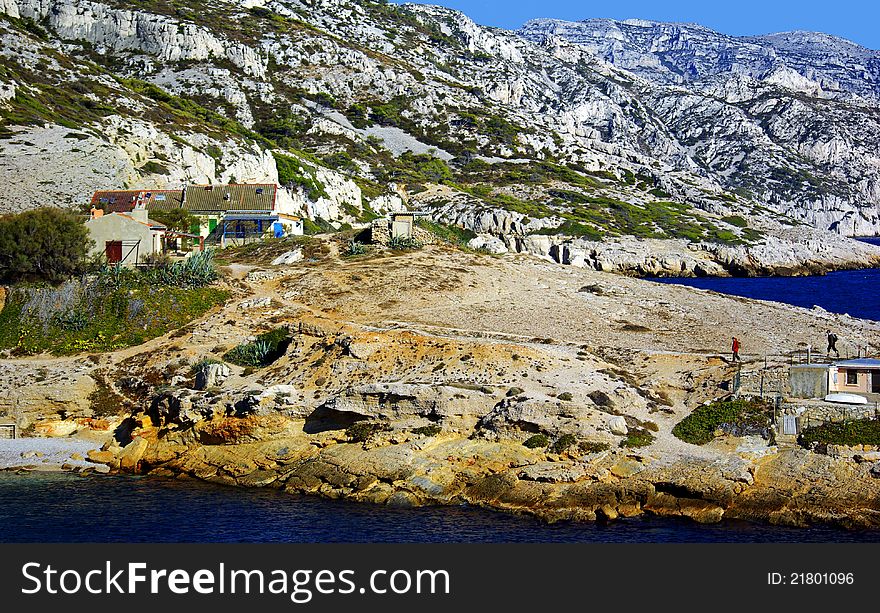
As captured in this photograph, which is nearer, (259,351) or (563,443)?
(563,443)

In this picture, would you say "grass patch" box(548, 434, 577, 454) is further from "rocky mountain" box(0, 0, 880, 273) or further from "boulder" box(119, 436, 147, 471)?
"rocky mountain" box(0, 0, 880, 273)

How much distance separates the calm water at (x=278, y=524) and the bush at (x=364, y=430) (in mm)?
3640

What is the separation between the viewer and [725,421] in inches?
1230

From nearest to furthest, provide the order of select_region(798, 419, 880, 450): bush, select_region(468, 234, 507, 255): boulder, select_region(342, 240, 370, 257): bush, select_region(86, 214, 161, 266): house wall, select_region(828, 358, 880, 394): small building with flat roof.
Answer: select_region(798, 419, 880, 450): bush, select_region(828, 358, 880, 394): small building with flat roof, select_region(86, 214, 161, 266): house wall, select_region(342, 240, 370, 257): bush, select_region(468, 234, 507, 255): boulder

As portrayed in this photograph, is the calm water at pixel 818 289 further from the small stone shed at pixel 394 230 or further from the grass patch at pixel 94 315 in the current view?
the grass patch at pixel 94 315

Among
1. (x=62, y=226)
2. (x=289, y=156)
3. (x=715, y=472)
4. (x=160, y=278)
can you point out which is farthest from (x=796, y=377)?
(x=289, y=156)

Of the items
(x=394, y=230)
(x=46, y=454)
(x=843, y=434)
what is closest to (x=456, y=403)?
(x=843, y=434)

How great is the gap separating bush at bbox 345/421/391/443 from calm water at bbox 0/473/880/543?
3640 millimetres

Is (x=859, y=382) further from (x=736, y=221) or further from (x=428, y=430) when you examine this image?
(x=736, y=221)

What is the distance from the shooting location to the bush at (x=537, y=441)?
3052cm

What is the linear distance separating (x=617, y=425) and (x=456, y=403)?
5800mm

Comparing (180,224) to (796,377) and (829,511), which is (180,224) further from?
(829,511)

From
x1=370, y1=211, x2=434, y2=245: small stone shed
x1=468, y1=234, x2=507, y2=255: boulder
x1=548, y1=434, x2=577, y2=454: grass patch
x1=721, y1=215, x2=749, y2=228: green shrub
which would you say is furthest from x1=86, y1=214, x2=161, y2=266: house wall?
x1=721, y1=215, x2=749, y2=228: green shrub

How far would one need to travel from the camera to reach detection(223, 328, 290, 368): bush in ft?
128
